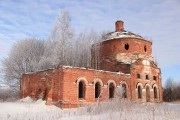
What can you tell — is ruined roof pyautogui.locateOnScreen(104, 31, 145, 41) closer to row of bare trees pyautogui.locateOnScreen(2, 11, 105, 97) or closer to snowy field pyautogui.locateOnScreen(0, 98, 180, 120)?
row of bare trees pyautogui.locateOnScreen(2, 11, 105, 97)

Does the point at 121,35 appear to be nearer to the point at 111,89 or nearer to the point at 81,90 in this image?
the point at 111,89

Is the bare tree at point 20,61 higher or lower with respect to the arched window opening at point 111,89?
higher

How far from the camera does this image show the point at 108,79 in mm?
25359

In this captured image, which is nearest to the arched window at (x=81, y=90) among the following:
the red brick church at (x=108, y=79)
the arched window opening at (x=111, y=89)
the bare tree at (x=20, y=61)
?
the red brick church at (x=108, y=79)

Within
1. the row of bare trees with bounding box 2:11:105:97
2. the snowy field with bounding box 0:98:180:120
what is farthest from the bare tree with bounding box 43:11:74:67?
the snowy field with bounding box 0:98:180:120

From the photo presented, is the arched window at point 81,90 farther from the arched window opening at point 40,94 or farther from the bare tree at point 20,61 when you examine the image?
the bare tree at point 20,61

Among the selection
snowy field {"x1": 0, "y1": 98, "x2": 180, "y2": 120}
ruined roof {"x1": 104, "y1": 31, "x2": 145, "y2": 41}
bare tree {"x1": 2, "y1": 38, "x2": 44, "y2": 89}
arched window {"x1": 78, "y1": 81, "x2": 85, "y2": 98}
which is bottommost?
snowy field {"x1": 0, "y1": 98, "x2": 180, "y2": 120}

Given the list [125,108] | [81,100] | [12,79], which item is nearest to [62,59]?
[81,100]

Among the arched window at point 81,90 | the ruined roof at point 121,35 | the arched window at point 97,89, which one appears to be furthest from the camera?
the ruined roof at point 121,35

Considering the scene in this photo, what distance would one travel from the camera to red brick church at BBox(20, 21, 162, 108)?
2211 cm

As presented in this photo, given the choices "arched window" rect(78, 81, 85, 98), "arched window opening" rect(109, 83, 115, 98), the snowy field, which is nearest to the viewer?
the snowy field

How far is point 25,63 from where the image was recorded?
118 ft

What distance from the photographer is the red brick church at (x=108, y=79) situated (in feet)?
72.5

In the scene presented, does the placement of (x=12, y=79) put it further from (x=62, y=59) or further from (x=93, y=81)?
(x=93, y=81)
